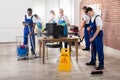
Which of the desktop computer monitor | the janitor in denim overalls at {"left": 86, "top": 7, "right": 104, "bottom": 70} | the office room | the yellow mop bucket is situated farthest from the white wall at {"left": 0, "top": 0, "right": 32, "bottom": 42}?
the janitor in denim overalls at {"left": 86, "top": 7, "right": 104, "bottom": 70}

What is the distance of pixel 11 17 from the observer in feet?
32.6

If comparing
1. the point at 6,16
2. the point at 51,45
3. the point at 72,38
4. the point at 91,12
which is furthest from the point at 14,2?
the point at 91,12

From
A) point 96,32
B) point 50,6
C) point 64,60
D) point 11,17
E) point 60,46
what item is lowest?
point 64,60

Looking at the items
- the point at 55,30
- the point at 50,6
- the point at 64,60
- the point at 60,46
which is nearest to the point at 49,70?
the point at 64,60

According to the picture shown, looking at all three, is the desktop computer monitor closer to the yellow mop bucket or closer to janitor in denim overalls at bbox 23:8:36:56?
the yellow mop bucket

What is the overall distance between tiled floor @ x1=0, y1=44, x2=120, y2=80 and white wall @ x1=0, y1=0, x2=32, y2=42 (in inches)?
119

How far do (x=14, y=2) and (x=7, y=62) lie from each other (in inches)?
167

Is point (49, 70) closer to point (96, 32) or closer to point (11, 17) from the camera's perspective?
point (96, 32)

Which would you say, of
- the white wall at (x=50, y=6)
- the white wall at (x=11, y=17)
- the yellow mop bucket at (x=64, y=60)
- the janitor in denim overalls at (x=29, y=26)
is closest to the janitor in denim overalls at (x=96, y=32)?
the yellow mop bucket at (x=64, y=60)

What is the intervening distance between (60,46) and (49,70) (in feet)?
5.19

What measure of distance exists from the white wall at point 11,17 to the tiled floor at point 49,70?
9.90 ft

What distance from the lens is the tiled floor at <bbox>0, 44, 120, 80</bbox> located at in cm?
491

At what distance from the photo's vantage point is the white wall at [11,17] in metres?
9.84

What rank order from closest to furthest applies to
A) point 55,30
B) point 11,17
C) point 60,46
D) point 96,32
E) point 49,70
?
point 96,32, point 49,70, point 55,30, point 60,46, point 11,17
